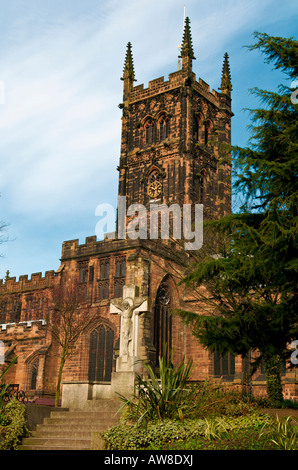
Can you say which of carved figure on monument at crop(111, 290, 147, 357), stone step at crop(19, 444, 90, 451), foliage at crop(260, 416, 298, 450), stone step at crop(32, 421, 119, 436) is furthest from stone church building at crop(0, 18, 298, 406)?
foliage at crop(260, 416, 298, 450)

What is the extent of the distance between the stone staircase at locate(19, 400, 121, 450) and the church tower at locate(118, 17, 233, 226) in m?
29.6

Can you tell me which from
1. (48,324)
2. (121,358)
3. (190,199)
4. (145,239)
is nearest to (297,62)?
(121,358)

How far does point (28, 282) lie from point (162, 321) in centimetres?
1411

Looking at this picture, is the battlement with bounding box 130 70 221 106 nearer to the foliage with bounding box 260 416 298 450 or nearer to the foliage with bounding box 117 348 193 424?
the foliage with bounding box 117 348 193 424

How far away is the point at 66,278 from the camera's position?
3559 centimetres

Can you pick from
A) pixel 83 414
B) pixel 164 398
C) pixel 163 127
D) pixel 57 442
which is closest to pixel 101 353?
pixel 83 414

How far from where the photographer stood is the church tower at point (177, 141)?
1705 inches

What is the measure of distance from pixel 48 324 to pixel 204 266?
73.1 ft

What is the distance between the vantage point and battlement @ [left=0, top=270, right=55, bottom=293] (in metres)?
41.2

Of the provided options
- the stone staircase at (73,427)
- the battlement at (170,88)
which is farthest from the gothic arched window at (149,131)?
the stone staircase at (73,427)

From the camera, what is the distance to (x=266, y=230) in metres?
12.1

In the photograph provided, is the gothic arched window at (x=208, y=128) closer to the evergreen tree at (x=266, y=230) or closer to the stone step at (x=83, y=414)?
the evergreen tree at (x=266, y=230)
